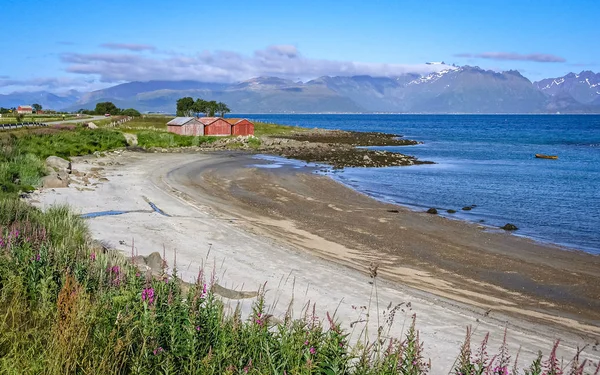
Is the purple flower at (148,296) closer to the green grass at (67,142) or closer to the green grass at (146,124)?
the green grass at (67,142)

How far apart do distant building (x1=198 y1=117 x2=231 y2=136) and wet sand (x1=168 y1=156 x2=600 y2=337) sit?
47905 millimetres

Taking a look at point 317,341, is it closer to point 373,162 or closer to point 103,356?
point 103,356

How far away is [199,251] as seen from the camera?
1730 centimetres

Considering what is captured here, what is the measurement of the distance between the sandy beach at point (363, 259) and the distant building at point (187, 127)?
47.7 m

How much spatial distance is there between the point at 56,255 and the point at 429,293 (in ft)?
32.1

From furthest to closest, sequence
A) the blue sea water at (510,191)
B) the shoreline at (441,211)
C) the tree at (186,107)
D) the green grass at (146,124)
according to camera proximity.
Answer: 1. the tree at (186,107)
2. the green grass at (146,124)
3. the blue sea water at (510,191)
4. the shoreline at (441,211)

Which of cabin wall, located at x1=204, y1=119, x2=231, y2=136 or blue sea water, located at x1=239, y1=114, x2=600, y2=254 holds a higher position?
cabin wall, located at x1=204, y1=119, x2=231, y2=136

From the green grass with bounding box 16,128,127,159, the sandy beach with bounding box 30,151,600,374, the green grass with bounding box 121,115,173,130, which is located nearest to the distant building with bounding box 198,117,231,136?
the green grass with bounding box 121,115,173,130

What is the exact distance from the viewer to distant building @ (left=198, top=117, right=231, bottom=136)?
81.5m

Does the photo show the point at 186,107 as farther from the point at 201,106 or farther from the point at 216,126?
the point at 216,126

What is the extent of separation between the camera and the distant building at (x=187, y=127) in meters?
79.9

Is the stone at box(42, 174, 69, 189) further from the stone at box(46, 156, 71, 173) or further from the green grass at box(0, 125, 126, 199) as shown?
the stone at box(46, 156, 71, 173)

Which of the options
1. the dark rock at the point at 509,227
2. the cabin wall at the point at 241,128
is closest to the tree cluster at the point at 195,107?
the cabin wall at the point at 241,128

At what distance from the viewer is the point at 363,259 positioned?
1880cm
